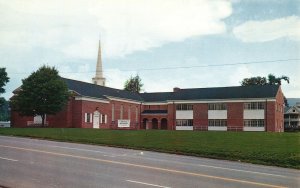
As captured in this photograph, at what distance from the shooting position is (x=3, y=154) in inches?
774

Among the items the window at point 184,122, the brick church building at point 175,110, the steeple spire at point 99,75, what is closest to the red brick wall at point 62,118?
the brick church building at point 175,110

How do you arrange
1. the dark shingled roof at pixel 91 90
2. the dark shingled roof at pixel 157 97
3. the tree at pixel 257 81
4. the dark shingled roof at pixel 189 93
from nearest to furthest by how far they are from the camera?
the dark shingled roof at pixel 91 90 → the dark shingled roof at pixel 189 93 → the dark shingled roof at pixel 157 97 → the tree at pixel 257 81

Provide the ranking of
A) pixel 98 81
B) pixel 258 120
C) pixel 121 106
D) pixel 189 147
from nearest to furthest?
pixel 189 147 < pixel 258 120 < pixel 121 106 < pixel 98 81

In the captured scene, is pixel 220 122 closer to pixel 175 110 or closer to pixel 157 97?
pixel 175 110

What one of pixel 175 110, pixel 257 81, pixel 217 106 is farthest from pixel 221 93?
pixel 257 81

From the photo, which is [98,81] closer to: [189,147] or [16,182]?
[189,147]

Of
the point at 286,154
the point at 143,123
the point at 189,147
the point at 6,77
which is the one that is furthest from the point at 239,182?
the point at 143,123

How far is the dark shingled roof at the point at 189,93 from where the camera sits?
208ft

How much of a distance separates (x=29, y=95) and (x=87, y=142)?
25.1 meters

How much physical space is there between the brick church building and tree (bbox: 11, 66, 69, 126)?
5804 mm

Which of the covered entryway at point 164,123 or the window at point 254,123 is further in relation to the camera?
the covered entryway at point 164,123

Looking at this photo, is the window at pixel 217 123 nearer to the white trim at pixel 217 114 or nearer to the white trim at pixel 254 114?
the white trim at pixel 217 114

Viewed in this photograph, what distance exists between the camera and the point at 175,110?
7588cm

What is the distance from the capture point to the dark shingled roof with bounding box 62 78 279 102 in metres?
63.3
